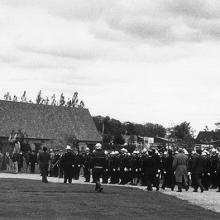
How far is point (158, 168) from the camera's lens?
27.8m

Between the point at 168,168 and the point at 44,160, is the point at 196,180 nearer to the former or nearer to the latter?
the point at 168,168

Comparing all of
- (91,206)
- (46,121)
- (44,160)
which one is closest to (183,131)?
(46,121)

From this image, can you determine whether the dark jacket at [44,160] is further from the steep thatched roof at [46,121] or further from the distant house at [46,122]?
the steep thatched roof at [46,121]

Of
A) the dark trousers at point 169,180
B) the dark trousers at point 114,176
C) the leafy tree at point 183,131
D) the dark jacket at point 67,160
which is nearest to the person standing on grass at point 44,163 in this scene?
the dark jacket at point 67,160

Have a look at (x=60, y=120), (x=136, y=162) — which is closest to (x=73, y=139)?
(x=60, y=120)

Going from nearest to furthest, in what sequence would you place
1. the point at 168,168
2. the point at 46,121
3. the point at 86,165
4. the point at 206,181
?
the point at 168,168
the point at 206,181
the point at 86,165
the point at 46,121

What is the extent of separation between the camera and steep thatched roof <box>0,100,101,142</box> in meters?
94.0

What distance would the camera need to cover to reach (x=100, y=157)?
2556 cm

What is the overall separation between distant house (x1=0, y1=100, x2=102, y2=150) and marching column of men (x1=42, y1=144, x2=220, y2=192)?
185ft

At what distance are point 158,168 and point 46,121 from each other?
232ft

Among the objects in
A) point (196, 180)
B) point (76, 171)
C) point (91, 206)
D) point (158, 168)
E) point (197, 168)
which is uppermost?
point (197, 168)

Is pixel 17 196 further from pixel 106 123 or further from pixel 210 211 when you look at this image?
pixel 106 123

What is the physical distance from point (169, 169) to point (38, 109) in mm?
71460

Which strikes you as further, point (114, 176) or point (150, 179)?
point (114, 176)
